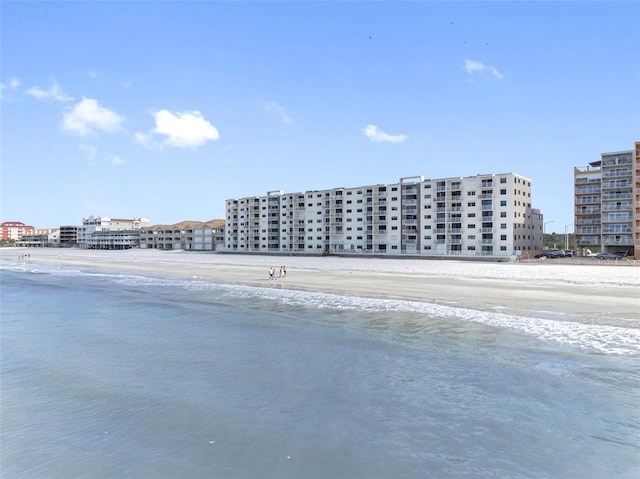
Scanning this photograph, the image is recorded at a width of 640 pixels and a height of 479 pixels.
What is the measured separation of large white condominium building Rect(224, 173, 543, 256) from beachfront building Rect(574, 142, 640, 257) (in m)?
9.45

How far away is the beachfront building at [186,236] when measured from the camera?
15500 cm

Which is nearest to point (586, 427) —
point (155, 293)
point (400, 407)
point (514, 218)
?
point (400, 407)

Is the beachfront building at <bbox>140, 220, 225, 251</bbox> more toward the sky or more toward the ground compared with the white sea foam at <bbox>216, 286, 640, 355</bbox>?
more toward the sky

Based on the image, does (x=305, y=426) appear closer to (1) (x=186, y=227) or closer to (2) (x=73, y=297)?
(2) (x=73, y=297)

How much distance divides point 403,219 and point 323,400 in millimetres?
90483

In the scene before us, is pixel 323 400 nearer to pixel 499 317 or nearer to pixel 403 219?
pixel 499 317

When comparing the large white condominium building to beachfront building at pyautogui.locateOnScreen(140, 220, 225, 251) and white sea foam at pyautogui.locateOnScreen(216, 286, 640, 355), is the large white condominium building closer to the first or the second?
beachfront building at pyautogui.locateOnScreen(140, 220, 225, 251)

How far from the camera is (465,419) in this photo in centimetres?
885

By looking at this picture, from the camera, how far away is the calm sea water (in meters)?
7.33

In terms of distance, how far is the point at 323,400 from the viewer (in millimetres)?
10047

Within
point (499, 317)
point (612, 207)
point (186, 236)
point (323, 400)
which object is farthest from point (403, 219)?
point (186, 236)

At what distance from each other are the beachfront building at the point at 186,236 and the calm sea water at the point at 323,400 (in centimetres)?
13292

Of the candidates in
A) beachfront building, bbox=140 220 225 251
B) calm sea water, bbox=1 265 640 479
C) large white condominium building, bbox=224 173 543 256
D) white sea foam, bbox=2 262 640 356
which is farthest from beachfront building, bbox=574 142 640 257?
beachfront building, bbox=140 220 225 251

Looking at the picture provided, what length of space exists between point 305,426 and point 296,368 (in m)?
3.94
